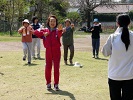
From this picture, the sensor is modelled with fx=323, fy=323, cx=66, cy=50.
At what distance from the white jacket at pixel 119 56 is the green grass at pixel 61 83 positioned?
240 centimetres

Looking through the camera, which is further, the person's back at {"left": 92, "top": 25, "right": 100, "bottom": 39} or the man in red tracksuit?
the person's back at {"left": 92, "top": 25, "right": 100, "bottom": 39}

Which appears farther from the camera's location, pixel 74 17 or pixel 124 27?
pixel 74 17

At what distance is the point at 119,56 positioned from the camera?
4.84 meters

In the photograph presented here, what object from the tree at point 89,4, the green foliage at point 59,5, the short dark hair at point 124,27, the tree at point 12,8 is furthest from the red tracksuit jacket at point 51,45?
the tree at point 89,4

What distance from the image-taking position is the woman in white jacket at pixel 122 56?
4.79 meters

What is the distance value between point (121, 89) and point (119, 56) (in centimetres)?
54

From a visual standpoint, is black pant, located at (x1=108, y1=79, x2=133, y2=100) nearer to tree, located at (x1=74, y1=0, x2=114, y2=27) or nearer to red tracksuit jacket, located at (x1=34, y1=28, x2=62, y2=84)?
red tracksuit jacket, located at (x1=34, y1=28, x2=62, y2=84)

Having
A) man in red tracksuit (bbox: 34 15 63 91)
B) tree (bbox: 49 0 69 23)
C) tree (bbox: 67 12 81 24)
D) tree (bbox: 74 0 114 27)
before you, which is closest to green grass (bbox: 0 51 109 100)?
man in red tracksuit (bbox: 34 15 63 91)

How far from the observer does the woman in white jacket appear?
4789mm

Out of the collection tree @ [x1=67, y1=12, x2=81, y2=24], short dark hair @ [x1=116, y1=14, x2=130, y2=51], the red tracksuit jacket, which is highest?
tree @ [x1=67, y1=12, x2=81, y2=24]

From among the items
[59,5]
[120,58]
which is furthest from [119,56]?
[59,5]

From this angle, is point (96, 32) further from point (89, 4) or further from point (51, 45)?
point (89, 4)

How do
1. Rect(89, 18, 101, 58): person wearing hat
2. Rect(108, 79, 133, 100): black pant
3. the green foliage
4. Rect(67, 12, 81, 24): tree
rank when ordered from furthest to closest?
Rect(67, 12, 81, 24): tree
the green foliage
Rect(89, 18, 101, 58): person wearing hat
Rect(108, 79, 133, 100): black pant

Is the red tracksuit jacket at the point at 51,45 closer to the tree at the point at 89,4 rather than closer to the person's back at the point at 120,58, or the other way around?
the person's back at the point at 120,58
